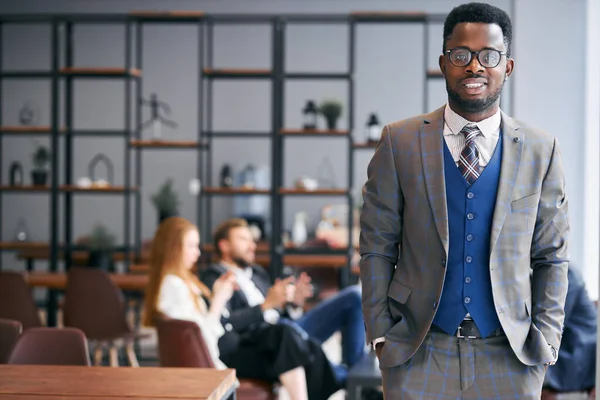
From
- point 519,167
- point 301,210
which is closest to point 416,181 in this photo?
point 519,167

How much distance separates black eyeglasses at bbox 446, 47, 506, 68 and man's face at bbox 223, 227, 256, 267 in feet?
9.24

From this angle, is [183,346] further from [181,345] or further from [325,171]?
[325,171]

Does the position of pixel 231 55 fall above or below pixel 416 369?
above

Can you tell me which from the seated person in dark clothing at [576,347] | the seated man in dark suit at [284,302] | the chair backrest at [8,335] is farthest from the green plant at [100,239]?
the seated person in dark clothing at [576,347]

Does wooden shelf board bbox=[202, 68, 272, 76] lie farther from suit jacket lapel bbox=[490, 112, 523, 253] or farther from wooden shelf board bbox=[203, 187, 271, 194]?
suit jacket lapel bbox=[490, 112, 523, 253]

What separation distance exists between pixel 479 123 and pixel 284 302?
255 centimetres

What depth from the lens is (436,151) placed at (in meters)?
2.05

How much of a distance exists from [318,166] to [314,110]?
3.29 meters

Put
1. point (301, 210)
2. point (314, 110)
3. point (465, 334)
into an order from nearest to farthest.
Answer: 1. point (465, 334)
2. point (314, 110)
3. point (301, 210)

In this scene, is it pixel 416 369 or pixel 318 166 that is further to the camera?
pixel 318 166

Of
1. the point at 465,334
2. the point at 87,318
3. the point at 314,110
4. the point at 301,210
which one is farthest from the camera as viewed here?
the point at 301,210

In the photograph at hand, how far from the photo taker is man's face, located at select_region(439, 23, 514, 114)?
1.98m

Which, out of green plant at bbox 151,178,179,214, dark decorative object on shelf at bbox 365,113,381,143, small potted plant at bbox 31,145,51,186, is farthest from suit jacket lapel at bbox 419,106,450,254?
small potted plant at bbox 31,145,51,186

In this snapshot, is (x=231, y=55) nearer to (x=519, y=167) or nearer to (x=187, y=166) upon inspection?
(x=187, y=166)
